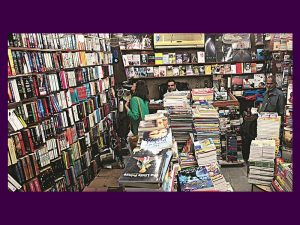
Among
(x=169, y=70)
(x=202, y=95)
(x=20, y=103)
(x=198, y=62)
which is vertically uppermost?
(x=198, y=62)

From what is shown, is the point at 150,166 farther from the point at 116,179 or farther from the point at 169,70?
the point at 169,70

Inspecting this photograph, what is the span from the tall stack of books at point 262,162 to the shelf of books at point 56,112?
2.47m

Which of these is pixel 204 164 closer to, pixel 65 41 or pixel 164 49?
pixel 65 41

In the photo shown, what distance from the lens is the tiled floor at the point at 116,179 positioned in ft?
11.3

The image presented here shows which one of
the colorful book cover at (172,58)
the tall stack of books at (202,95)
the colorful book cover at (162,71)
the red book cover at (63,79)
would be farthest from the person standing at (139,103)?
the colorful book cover at (172,58)

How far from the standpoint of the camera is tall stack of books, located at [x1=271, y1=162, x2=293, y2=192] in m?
2.46

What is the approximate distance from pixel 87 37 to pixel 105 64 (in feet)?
3.30

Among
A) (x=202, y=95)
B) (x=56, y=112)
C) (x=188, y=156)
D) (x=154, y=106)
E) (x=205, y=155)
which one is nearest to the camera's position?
(x=205, y=155)

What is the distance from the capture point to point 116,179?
3693mm

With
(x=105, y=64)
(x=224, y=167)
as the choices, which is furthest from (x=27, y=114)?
(x=224, y=167)

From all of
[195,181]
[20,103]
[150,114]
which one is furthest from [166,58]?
[195,181]

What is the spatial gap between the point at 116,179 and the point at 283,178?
7.11 ft

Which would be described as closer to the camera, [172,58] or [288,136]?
[288,136]

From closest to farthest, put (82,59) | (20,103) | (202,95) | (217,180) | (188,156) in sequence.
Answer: (217,180)
(188,156)
(20,103)
(202,95)
(82,59)
